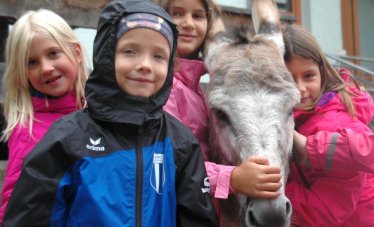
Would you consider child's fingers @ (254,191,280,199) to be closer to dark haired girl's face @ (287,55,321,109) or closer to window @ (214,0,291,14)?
dark haired girl's face @ (287,55,321,109)

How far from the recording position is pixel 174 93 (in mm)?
3268

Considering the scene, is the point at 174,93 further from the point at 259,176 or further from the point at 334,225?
the point at 334,225

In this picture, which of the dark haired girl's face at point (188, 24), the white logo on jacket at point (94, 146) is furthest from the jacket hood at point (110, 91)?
the dark haired girl's face at point (188, 24)

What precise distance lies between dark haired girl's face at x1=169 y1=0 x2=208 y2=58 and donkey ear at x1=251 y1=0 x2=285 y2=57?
39 centimetres

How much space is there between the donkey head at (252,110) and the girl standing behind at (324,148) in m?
0.21

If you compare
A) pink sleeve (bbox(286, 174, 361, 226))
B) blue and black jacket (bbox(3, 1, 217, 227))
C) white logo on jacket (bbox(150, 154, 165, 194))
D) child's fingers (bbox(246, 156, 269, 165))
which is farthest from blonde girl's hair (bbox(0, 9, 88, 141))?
pink sleeve (bbox(286, 174, 361, 226))

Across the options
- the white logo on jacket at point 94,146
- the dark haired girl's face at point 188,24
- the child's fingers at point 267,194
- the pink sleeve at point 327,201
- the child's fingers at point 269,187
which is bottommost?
the pink sleeve at point 327,201

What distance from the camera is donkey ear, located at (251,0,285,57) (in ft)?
11.9

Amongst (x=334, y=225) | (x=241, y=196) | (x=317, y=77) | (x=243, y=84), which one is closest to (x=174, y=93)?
(x=243, y=84)

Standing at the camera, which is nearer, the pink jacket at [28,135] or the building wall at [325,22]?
the pink jacket at [28,135]

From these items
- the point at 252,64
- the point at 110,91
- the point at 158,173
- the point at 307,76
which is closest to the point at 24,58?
the point at 110,91

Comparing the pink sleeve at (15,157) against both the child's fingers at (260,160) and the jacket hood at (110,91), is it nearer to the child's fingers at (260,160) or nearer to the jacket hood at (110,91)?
the jacket hood at (110,91)

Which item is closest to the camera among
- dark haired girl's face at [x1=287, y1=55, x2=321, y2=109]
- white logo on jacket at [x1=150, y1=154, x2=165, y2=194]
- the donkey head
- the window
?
white logo on jacket at [x1=150, y1=154, x2=165, y2=194]

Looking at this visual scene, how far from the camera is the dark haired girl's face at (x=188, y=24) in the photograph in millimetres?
3580
